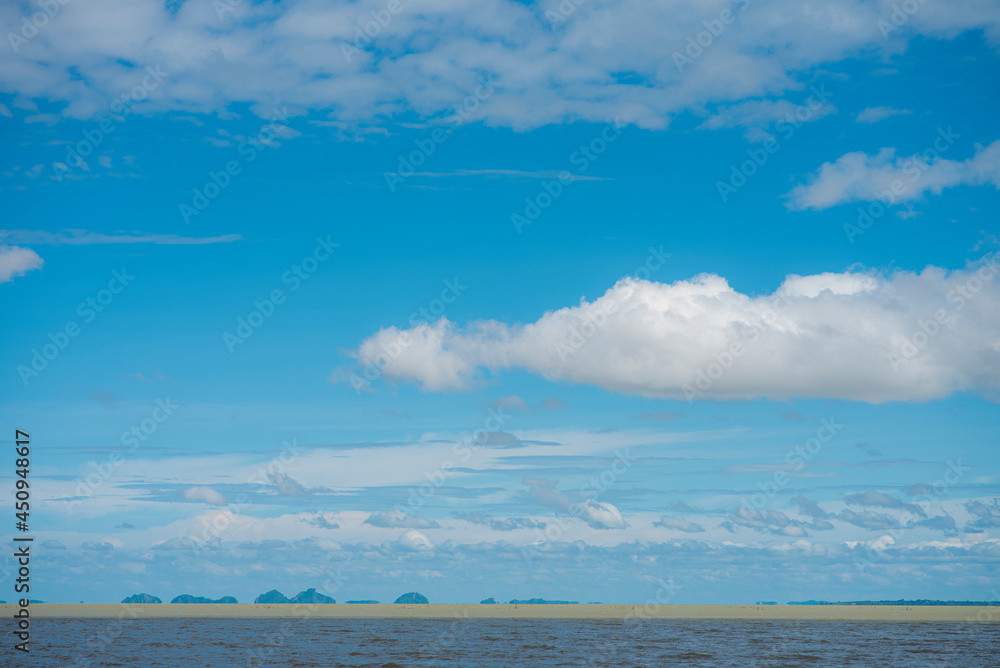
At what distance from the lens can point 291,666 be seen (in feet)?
220

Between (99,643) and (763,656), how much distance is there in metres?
76.2

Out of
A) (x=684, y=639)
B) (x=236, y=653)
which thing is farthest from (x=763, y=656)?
(x=236, y=653)

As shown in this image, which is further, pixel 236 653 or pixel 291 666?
pixel 236 653

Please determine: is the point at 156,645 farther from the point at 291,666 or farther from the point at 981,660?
the point at 981,660

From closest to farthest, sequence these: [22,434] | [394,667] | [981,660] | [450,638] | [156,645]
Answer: [22,434], [394,667], [981,660], [156,645], [450,638]

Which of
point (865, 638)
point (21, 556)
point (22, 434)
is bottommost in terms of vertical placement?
point (865, 638)

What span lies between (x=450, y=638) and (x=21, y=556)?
239 ft

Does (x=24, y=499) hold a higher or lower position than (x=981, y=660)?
higher

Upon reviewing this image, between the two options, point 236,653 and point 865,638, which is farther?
point 865,638

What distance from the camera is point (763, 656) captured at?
79.6 meters

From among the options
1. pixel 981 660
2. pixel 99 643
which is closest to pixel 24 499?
pixel 99 643

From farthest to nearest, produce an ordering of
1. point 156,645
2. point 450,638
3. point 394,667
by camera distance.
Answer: point 450,638, point 156,645, point 394,667

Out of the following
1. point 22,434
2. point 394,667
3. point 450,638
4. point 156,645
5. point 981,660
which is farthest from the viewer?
point 450,638

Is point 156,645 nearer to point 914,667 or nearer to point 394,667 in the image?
point 394,667
